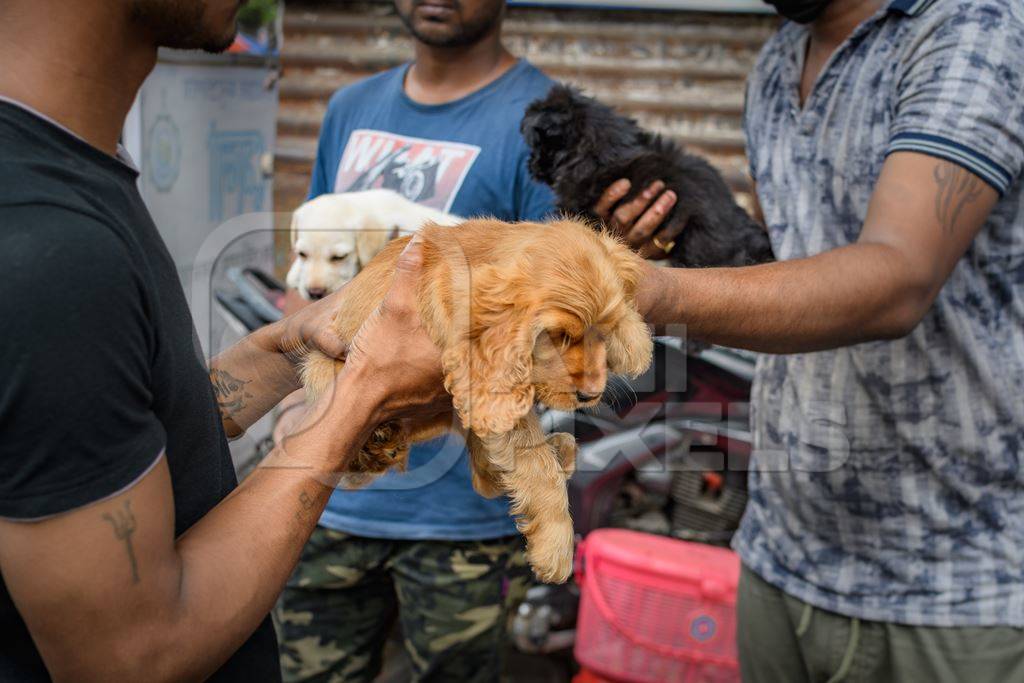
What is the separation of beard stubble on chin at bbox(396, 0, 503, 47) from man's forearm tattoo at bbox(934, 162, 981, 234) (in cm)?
177

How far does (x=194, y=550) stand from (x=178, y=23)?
85cm

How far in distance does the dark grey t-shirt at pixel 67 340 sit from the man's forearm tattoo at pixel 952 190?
61.1 inches

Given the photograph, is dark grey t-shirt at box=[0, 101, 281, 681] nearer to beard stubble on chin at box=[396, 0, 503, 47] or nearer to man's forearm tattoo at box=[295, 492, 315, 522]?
man's forearm tattoo at box=[295, 492, 315, 522]

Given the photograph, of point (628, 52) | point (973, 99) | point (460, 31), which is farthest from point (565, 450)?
point (628, 52)

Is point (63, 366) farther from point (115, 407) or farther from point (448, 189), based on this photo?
point (448, 189)

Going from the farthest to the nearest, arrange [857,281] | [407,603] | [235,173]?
[235,173], [407,603], [857,281]

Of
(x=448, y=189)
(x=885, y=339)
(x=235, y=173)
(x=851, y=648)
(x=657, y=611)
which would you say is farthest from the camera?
(x=235, y=173)

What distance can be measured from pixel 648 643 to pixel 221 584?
2.82m

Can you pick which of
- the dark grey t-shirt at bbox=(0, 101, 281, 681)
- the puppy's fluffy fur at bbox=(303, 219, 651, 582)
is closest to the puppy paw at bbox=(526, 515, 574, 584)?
the puppy's fluffy fur at bbox=(303, 219, 651, 582)

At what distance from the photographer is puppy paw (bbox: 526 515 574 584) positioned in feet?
5.39

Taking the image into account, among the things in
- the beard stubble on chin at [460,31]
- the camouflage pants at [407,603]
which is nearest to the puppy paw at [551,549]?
the camouflage pants at [407,603]

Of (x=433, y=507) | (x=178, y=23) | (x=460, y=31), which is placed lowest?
(x=433, y=507)

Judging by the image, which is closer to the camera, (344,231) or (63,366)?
(63,366)

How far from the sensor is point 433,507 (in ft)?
9.57
